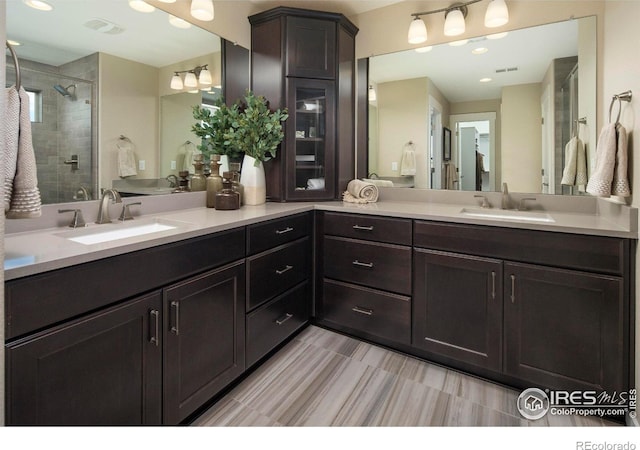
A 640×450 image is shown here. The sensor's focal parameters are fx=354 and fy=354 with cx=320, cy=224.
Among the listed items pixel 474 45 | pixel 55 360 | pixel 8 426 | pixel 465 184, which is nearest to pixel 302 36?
pixel 474 45

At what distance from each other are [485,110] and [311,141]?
1.22 meters

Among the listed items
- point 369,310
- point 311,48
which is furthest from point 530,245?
point 311,48

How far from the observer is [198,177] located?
2297mm

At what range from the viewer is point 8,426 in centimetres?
91

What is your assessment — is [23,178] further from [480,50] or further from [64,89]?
[480,50]

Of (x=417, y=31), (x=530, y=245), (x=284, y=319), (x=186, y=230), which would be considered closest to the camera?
(x=186, y=230)

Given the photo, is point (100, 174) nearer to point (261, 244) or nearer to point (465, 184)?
point (261, 244)

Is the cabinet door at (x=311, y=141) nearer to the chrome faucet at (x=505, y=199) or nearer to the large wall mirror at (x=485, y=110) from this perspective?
the large wall mirror at (x=485, y=110)

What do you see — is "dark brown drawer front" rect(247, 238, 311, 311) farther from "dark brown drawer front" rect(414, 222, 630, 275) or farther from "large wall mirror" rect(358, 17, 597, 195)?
"large wall mirror" rect(358, 17, 597, 195)

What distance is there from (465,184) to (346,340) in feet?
4.38

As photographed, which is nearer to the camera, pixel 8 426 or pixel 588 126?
pixel 8 426

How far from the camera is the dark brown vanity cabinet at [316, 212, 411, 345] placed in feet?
6.77

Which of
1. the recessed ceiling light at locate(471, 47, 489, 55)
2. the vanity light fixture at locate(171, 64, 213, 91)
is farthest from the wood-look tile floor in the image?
the recessed ceiling light at locate(471, 47, 489, 55)

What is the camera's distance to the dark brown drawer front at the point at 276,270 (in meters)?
1.83
